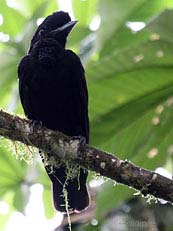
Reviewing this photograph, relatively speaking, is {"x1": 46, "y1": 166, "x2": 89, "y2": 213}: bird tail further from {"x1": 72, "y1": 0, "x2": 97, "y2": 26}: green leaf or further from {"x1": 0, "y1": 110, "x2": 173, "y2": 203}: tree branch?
{"x1": 72, "y1": 0, "x2": 97, "y2": 26}: green leaf

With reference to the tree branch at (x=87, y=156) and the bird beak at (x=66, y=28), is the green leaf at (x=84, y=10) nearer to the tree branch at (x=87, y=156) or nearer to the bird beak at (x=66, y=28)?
the bird beak at (x=66, y=28)

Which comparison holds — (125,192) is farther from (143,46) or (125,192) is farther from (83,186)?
(143,46)

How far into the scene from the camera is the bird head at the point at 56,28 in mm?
3232

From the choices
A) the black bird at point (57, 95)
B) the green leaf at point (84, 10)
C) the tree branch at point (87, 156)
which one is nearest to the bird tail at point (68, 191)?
the black bird at point (57, 95)

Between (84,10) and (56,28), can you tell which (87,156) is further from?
(84,10)

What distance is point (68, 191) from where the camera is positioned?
3.10 meters

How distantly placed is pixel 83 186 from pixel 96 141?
233 mm

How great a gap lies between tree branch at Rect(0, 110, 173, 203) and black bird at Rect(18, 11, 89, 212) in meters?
0.44

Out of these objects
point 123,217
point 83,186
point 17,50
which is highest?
point 17,50

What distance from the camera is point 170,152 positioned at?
3121mm

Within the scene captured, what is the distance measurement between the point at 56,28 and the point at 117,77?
544 millimetres

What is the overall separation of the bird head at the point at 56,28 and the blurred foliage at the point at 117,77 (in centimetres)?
6

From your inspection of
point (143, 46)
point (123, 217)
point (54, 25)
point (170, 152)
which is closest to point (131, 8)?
point (143, 46)

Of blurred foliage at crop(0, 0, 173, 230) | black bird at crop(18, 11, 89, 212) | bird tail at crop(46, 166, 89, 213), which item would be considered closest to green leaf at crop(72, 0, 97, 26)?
blurred foliage at crop(0, 0, 173, 230)
